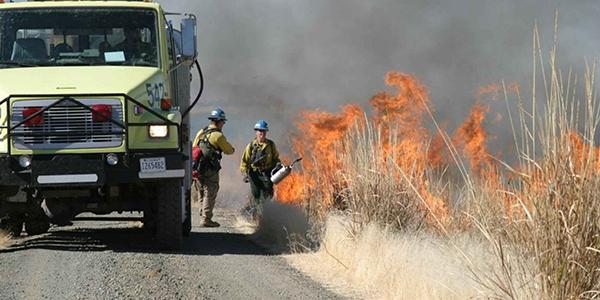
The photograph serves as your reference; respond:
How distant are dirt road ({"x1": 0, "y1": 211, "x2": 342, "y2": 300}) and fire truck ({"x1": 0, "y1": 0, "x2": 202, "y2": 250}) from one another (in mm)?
434

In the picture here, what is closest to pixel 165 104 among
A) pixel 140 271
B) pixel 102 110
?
pixel 102 110

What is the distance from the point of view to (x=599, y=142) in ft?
15.8

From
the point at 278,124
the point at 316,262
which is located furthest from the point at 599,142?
the point at 278,124

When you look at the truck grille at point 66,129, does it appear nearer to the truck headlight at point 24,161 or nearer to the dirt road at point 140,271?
the truck headlight at point 24,161

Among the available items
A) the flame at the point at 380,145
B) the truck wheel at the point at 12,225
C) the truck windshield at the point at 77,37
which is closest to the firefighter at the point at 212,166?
the flame at the point at 380,145

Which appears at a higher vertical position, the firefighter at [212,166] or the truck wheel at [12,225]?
the firefighter at [212,166]

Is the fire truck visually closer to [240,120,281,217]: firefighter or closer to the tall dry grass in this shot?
[240,120,281,217]: firefighter

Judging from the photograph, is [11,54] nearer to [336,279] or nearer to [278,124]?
[336,279]

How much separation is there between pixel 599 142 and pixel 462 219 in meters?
4.09

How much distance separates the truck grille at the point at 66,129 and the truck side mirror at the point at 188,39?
1.16m

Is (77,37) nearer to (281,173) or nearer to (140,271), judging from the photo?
(140,271)

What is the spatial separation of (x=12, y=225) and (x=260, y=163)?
3898 mm

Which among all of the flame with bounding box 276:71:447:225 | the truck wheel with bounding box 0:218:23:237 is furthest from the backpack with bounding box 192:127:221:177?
the truck wheel with bounding box 0:218:23:237

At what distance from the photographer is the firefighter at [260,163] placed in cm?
1218
